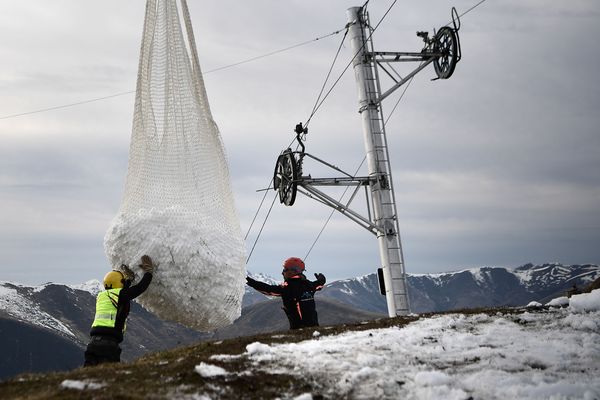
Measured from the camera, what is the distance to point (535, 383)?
6559 millimetres

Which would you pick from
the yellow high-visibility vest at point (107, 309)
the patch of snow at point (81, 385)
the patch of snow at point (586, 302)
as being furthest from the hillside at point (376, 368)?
the yellow high-visibility vest at point (107, 309)

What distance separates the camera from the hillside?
6305 millimetres

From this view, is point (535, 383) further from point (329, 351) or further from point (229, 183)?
point (229, 183)

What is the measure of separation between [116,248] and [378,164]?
10203 mm

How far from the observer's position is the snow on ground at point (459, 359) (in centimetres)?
644

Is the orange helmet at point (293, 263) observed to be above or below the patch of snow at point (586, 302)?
above

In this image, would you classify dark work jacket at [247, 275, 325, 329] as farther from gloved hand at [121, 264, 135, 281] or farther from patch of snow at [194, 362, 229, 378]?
patch of snow at [194, 362, 229, 378]

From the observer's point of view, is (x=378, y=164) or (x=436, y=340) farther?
(x=378, y=164)

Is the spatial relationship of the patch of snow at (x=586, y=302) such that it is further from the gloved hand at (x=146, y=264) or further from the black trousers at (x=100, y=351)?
the black trousers at (x=100, y=351)

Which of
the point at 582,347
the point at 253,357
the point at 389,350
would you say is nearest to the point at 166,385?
the point at 253,357

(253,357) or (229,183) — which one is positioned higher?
(229,183)

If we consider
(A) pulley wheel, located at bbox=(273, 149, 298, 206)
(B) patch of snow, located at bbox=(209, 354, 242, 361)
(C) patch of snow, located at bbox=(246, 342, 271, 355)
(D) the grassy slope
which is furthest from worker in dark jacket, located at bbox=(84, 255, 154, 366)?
(A) pulley wheel, located at bbox=(273, 149, 298, 206)

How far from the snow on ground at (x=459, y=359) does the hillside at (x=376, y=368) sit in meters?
0.01

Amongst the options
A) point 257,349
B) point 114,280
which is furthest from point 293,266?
point 257,349
